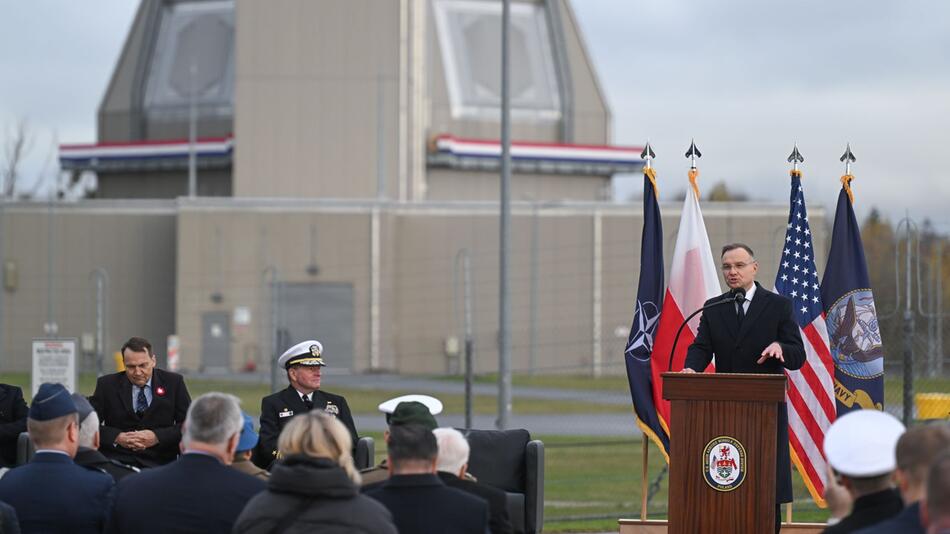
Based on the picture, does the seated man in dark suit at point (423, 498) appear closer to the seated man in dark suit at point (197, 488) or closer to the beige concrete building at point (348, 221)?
the seated man in dark suit at point (197, 488)

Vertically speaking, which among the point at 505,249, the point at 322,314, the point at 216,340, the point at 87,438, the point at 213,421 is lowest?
the point at 216,340

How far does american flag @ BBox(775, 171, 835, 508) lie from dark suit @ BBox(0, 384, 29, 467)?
601cm

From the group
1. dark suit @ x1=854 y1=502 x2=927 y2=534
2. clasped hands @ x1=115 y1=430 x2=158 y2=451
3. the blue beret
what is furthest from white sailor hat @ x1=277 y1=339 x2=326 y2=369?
dark suit @ x1=854 y1=502 x2=927 y2=534

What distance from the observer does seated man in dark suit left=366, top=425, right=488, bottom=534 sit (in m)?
6.57

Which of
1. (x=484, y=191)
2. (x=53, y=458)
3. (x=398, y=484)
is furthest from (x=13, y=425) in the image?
(x=484, y=191)

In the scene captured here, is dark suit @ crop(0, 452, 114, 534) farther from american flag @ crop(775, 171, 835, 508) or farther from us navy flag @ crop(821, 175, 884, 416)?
us navy flag @ crop(821, 175, 884, 416)

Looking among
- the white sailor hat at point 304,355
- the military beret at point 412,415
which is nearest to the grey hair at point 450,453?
the military beret at point 412,415

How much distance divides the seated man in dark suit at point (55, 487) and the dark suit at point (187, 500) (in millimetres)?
345

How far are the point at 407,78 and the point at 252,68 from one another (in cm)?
507

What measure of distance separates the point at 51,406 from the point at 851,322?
7.41m

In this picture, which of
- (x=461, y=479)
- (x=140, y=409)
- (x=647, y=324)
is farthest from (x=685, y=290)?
(x=461, y=479)

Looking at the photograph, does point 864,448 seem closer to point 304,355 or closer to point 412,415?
point 412,415

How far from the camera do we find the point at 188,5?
53719mm

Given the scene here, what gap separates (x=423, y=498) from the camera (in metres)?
6.59
